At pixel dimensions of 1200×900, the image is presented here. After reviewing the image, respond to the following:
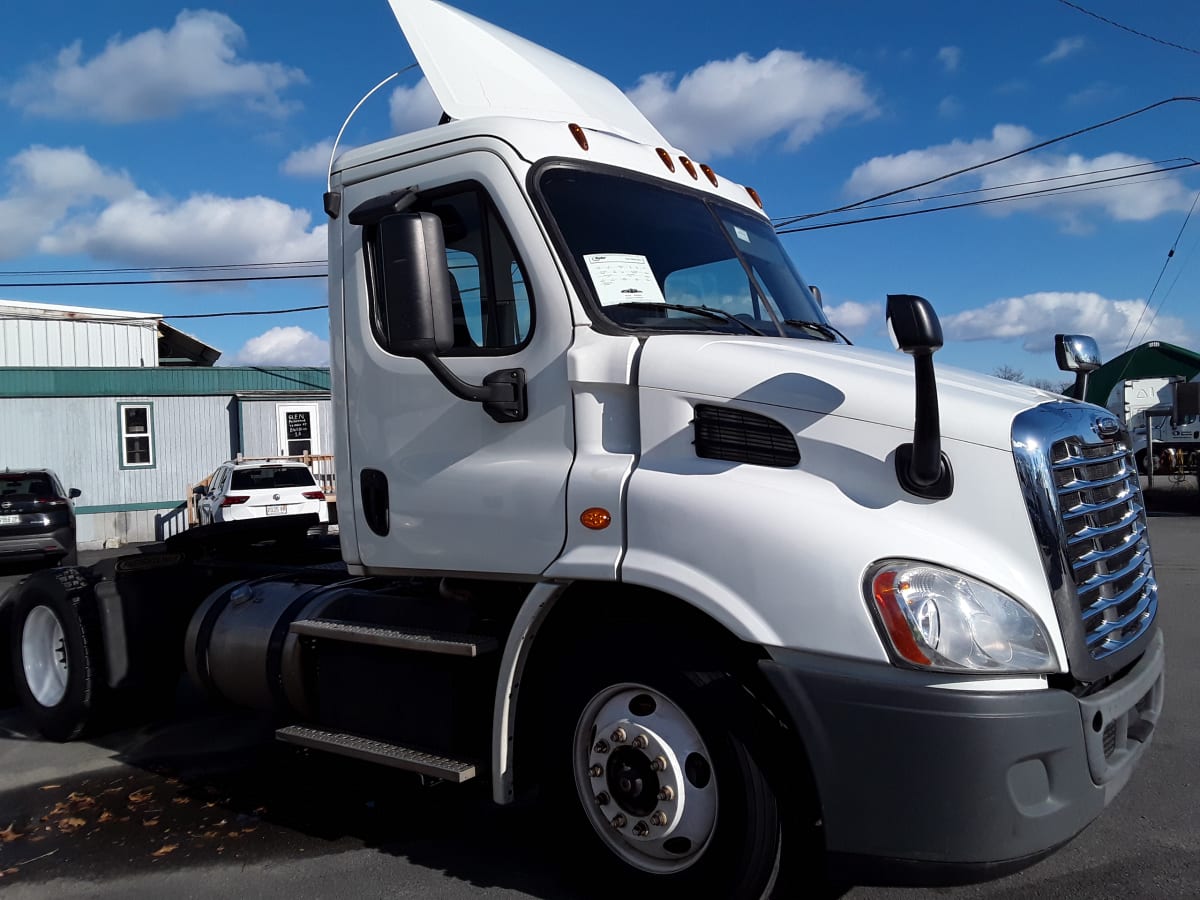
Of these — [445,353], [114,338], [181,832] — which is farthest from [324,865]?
[114,338]

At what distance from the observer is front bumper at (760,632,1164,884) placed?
2.74 metres

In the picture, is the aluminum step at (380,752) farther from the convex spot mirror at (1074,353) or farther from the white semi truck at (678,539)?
the convex spot mirror at (1074,353)

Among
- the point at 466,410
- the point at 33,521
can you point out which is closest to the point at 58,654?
the point at 466,410

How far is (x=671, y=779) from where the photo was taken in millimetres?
3246

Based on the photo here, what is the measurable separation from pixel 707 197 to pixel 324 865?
327cm

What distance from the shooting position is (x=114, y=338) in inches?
1265

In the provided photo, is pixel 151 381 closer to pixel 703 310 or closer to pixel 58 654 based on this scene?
pixel 58 654

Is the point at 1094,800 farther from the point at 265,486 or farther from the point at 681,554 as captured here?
the point at 265,486

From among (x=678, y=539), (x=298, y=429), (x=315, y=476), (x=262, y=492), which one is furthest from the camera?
(x=298, y=429)

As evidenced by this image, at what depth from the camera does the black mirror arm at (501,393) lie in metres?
3.67

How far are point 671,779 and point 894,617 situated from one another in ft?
3.10

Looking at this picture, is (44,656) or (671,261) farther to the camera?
(44,656)

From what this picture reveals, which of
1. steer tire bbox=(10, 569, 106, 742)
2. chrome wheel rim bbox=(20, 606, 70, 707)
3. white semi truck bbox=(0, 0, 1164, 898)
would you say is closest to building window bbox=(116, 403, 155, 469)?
steer tire bbox=(10, 569, 106, 742)

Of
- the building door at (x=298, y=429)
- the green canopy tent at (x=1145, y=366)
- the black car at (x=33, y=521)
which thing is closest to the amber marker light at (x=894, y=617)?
the black car at (x=33, y=521)
